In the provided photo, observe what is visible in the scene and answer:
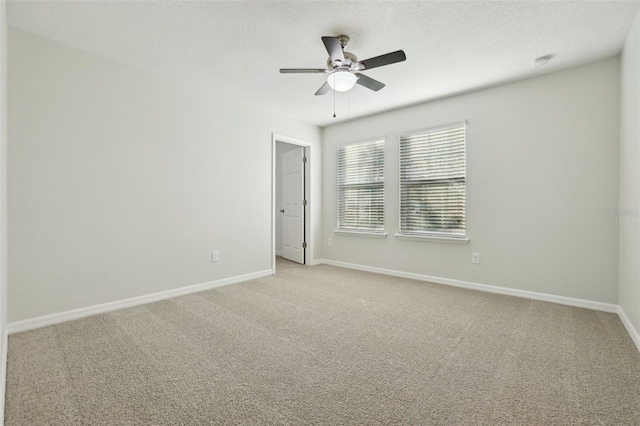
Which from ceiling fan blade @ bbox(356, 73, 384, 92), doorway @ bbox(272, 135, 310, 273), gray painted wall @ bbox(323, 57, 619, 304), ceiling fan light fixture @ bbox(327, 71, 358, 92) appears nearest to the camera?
ceiling fan light fixture @ bbox(327, 71, 358, 92)

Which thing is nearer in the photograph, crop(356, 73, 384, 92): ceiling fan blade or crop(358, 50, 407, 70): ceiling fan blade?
crop(358, 50, 407, 70): ceiling fan blade

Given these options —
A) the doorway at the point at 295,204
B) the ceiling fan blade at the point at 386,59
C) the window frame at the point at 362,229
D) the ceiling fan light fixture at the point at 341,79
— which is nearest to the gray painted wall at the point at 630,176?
the ceiling fan blade at the point at 386,59

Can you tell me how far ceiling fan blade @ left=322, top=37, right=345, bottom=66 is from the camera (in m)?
2.15

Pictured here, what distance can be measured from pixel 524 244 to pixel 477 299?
2.74 feet

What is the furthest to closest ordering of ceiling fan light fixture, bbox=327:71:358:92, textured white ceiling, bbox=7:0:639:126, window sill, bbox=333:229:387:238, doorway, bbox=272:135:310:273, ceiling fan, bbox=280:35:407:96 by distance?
doorway, bbox=272:135:310:273 < window sill, bbox=333:229:387:238 < ceiling fan light fixture, bbox=327:71:358:92 < ceiling fan, bbox=280:35:407:96 < textured white ceiling, bbox=7:0:639:126

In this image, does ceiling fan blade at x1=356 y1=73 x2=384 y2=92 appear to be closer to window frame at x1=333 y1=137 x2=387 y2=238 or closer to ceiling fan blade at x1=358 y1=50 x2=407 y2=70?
ceiling fan blade at x1=358 y1=50 x2=407 y2=70

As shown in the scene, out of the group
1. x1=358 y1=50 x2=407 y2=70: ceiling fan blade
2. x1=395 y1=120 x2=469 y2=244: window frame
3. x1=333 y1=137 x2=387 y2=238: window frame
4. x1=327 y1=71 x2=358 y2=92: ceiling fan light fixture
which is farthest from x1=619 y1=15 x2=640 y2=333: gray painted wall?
x1=333 y1=137 x2=387 y2=238: window frame

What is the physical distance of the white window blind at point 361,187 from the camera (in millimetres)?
4621

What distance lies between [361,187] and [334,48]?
2785 millimetres

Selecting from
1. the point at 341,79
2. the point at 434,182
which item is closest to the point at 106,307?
the point at 341,79

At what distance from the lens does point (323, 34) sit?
8.02 feet

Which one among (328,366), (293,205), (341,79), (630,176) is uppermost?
(341,79)

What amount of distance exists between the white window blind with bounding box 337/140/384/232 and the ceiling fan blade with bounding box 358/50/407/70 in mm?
2248

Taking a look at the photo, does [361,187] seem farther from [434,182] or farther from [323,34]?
[323,34]
